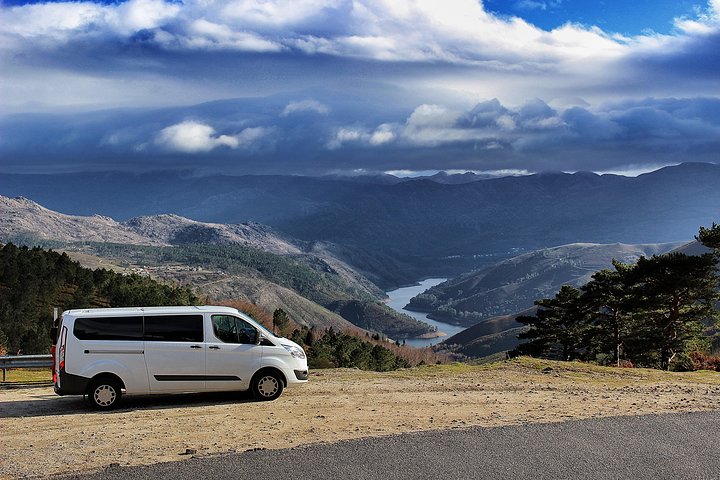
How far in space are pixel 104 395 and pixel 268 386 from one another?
13.8ft

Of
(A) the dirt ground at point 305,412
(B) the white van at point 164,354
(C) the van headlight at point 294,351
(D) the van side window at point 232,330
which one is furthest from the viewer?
(C) the van headlight at point 294,351

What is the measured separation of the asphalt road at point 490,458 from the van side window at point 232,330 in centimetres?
569

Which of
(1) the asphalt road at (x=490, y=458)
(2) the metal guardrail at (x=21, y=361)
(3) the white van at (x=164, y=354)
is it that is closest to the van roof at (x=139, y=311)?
(3) the white van at (x=164, y=354)

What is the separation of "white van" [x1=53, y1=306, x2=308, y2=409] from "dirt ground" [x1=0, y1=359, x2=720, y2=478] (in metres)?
0.61

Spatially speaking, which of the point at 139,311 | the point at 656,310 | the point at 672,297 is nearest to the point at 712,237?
the point at 672,297

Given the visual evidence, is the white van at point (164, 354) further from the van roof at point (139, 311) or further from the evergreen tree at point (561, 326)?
the evergreen tree at point (561, 326)

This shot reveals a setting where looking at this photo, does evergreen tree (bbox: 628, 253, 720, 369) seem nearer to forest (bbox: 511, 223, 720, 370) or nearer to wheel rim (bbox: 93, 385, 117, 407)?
forest (bbox: 511, 223, 720, 370)

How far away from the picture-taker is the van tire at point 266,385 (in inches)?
736

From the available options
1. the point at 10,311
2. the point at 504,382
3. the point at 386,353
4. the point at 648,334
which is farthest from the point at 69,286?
the point at 504,382

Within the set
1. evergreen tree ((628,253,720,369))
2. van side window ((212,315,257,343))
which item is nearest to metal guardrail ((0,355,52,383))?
van side window ((212,315,257,343))

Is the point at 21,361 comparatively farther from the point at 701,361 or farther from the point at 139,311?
the point at 701,361

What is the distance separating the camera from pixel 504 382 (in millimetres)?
23188

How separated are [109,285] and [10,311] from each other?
1051 inches

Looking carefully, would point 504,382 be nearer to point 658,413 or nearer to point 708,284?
point 658,413
